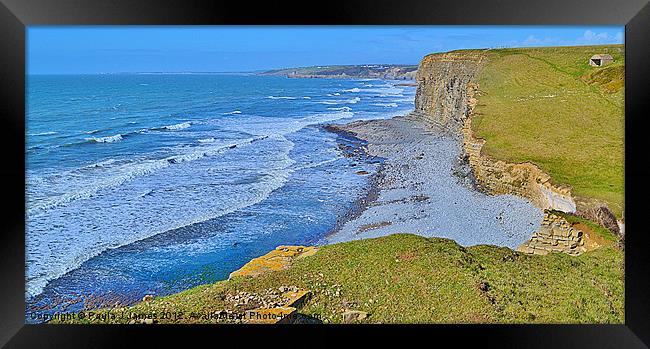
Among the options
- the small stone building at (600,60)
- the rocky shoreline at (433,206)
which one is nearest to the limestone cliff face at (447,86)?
the rocky shoreline at (433,206)

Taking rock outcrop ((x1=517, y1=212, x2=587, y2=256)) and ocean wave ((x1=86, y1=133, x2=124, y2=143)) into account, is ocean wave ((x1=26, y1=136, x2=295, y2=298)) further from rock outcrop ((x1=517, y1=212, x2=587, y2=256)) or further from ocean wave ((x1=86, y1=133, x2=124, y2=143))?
rock outcrop ((x1=517, y1=212, x2=587, y2=256))

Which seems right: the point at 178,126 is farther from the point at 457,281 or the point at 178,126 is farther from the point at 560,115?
the point at 457,281

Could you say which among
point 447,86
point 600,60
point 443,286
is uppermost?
point 600,60

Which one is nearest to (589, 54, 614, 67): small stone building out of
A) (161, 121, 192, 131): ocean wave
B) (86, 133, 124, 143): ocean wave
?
(161, 121, 192, 131): ocean wave

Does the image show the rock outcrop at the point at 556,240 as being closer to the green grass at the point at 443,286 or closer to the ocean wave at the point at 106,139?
the green grass at the point at 443,286

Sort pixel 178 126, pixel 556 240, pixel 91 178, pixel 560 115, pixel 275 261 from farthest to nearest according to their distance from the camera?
pixel 178 126 → pixel 560 115 → pixel 91 178 → pixel 556 240 → pixel 275 261

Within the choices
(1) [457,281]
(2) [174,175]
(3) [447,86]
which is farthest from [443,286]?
(3) [447,86]

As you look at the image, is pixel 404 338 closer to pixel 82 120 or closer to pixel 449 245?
pixel 449 245

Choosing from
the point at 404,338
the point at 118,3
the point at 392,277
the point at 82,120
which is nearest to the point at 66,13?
the point at 118,3
